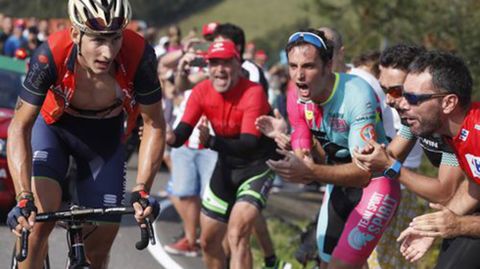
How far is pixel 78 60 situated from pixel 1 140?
5.41 metres

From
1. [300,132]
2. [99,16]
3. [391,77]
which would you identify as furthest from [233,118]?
[99,16]

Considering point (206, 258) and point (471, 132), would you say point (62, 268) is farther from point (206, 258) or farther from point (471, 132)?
point (471, 132)

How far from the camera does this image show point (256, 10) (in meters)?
77.7

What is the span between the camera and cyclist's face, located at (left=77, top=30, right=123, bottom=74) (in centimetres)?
666

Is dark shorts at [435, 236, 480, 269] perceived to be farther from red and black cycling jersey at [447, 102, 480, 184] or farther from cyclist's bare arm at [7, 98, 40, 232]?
cyclist's bare arm at [7, 98, 40, 232]

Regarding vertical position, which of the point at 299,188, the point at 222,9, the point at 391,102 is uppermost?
the point at 391,102

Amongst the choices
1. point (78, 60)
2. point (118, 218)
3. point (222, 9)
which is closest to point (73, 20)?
point (78, 60)

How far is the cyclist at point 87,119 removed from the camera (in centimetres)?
660

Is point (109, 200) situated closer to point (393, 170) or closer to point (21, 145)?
point (21, 145)

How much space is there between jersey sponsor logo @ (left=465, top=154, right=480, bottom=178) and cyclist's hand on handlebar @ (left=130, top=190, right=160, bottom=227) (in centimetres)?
187

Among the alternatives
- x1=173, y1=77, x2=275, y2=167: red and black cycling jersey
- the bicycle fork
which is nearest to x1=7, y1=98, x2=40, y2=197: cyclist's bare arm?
the bicycle fork

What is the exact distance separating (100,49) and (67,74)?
1.09 feet

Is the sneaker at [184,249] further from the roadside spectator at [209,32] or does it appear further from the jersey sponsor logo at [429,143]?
the jersey sponsor logo at [429,143]

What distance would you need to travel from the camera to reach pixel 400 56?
8328 mm
